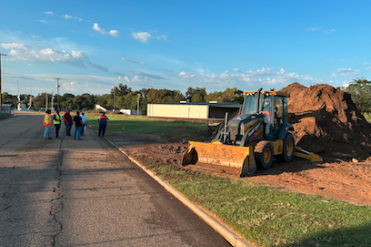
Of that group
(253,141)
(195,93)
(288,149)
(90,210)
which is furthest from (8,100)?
(90,210)

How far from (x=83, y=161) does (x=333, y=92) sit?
14.5 meters

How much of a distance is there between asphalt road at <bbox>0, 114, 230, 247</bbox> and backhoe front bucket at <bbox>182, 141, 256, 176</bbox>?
204cm

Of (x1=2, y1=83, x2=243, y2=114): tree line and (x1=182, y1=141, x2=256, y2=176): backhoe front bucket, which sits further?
(x1=2, y1=83, x2=243, y2=114): tree line

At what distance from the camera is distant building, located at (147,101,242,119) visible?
5847cm

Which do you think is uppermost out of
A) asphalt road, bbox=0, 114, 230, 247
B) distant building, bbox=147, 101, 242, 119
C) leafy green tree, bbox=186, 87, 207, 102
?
leafy green tree, bbox=186, 87, 207, 102

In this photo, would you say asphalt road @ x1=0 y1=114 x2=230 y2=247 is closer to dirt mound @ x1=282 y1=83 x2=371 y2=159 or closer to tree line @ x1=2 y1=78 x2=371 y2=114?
dirt mound @ x1=282 y1=83 x2=371 y2=159

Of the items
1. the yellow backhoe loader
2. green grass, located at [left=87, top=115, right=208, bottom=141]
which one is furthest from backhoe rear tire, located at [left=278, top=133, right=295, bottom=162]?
green grass, located at [left=87, top=115, right=208, bottom=141]

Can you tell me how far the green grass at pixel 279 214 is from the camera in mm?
3971

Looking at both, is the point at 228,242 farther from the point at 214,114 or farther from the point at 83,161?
the point at 214,114

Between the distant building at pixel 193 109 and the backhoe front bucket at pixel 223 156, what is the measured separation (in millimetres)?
A: 48269

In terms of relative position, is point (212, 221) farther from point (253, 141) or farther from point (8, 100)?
point (8, 100)

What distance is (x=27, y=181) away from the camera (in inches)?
271

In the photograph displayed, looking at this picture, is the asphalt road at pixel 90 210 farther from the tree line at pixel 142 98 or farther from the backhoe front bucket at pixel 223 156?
the tree line at pixel 142 98

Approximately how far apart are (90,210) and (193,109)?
55.0 metres
